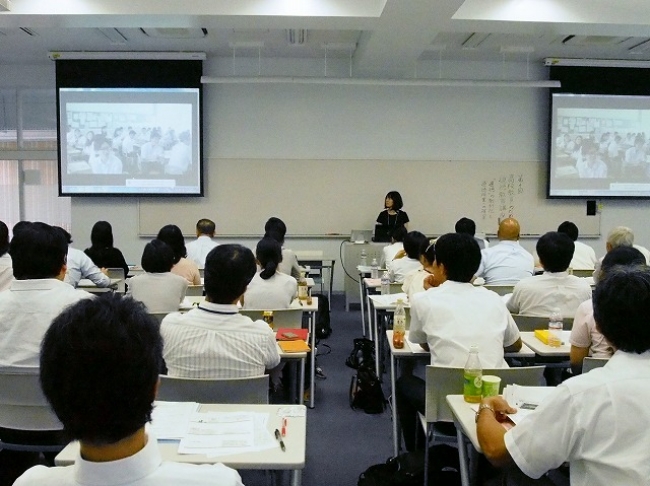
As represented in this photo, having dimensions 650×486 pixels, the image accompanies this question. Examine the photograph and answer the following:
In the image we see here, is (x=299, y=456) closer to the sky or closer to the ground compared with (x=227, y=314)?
closer to the ground

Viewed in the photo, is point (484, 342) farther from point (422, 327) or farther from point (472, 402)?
point (472, 402)

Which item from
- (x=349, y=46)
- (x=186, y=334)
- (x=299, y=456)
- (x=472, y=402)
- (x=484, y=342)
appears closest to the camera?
(x=299, y=456)

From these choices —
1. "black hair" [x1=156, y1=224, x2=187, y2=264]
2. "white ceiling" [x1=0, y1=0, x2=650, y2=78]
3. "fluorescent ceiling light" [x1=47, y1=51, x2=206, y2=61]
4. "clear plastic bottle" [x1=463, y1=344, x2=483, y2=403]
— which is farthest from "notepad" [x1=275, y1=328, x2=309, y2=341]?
"fluorescent ceiling light" [x1=47, y1=51, x2=206, y2=61]

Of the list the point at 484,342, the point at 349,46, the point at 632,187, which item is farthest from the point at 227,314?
the point at 632,187

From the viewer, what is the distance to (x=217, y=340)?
8.55 ft

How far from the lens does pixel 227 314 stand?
266cm

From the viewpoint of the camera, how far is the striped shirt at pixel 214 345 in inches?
102

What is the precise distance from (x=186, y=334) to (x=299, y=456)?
0.95m

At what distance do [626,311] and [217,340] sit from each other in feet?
5.33

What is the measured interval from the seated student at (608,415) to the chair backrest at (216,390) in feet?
3.41

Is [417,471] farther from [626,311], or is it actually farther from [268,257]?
[268,257]

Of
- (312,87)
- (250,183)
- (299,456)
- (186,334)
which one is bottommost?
(299,456)

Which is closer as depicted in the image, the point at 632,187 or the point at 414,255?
the point at 414,255

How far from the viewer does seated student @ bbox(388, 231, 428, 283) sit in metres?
5.55
